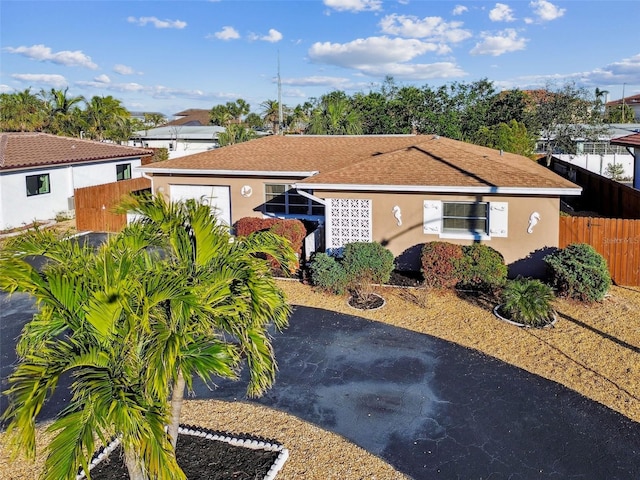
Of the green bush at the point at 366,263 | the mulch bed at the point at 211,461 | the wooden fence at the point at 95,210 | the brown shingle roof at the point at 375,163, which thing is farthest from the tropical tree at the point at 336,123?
the mulch bed at the point at 211,461

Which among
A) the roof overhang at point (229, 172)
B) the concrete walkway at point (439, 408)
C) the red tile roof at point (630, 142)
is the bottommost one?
the concrete walkway at point (439, 408)

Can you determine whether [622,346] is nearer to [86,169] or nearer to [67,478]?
[67,478]

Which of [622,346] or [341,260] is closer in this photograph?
[622,346]

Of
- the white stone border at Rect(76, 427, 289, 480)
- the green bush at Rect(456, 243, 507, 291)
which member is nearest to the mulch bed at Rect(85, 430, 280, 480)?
the white stone border at Rect(76, 427, 289, 480)

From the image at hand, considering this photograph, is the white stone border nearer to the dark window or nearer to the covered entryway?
the dark window

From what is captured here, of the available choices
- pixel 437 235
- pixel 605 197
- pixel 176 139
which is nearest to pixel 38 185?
pixel 437 235

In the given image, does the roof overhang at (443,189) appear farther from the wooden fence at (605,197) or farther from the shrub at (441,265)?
the wooden fence at (605,197)

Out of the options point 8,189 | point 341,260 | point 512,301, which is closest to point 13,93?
point 8,189
